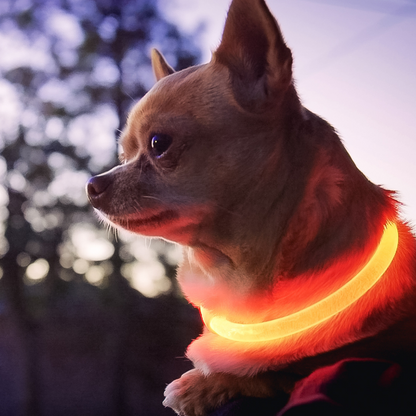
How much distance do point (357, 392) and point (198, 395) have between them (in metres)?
0.32

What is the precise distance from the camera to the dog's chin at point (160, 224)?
2.56ft

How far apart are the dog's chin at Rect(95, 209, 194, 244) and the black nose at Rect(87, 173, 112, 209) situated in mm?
39

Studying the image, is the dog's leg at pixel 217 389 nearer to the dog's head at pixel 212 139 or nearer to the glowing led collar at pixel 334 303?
the glowing led collar at pixel 334 303

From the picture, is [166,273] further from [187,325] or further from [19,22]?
[19,22]

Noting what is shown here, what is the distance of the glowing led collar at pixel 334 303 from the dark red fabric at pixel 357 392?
0.46 ft

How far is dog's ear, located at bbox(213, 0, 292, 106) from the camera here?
2.35ft

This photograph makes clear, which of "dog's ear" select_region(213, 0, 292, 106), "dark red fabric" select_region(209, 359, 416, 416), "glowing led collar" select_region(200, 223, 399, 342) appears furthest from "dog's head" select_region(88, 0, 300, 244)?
"dark red fabric" select_region(209, 359, 416, 416)

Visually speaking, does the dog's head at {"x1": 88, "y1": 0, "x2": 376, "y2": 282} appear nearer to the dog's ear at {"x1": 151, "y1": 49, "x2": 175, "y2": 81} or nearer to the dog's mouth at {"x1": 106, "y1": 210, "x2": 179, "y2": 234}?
the dog's mouth at {"x1": 106, "y1": 210, "x2": 179, "y2": 234}

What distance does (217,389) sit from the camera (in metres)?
0.71

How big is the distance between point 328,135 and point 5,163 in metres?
1.77

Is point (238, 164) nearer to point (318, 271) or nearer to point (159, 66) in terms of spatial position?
point (318, 271)

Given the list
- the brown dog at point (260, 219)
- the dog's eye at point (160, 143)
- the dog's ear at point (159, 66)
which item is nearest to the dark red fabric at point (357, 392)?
the brown dog at point (260, 219)

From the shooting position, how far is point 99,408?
2189 millimetres

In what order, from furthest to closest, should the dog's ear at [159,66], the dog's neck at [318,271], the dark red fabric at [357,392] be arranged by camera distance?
the dog's ear at [159,66], the dog's neck at [318,271], the dark red fabric at [357,392]
